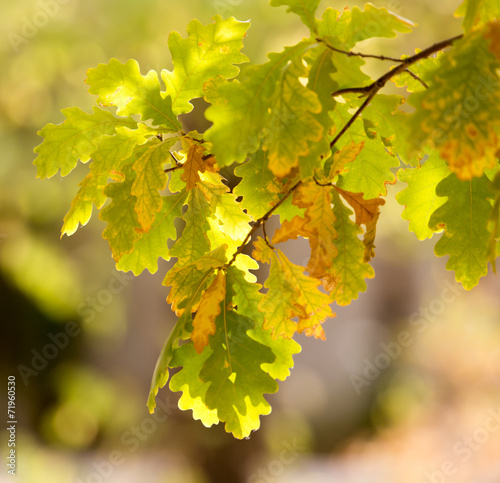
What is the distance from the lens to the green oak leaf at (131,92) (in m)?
0.61

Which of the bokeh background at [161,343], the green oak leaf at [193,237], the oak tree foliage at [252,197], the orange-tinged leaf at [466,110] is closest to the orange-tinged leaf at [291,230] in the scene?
the oak tree foliage at [252,197]

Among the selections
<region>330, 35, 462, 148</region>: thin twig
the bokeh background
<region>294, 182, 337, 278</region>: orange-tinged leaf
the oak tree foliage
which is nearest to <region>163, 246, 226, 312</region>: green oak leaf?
the oak tree foliage

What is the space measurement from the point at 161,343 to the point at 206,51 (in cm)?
298

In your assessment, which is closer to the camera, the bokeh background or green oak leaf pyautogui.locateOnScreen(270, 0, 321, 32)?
green oak leaf pyautogui.locateOnScreen(270, 0, 321, 32)

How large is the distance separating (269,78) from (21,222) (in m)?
3.19

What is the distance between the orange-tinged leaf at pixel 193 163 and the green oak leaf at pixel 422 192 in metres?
0.27

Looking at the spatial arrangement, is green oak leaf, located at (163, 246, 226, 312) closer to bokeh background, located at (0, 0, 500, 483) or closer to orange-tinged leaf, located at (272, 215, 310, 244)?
orange-tinged leaf, located at (272, 215, 310, 244)

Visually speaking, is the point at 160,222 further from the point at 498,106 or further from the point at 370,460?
the point at 370,460

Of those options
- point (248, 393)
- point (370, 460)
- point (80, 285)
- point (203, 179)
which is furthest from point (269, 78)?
point (370, 460)

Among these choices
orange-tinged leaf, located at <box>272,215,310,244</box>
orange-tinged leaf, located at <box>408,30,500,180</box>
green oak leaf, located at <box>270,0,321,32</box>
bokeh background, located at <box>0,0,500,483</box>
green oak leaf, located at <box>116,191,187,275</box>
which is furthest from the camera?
bokeh background, located at <box>0,0,500,483</box>

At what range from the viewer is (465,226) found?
1.88 ft

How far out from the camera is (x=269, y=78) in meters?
0.42

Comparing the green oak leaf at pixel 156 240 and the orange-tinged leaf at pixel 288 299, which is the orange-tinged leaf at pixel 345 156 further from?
the green oak leaf at pixel 156 240

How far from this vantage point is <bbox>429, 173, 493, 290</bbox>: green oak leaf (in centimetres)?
57
